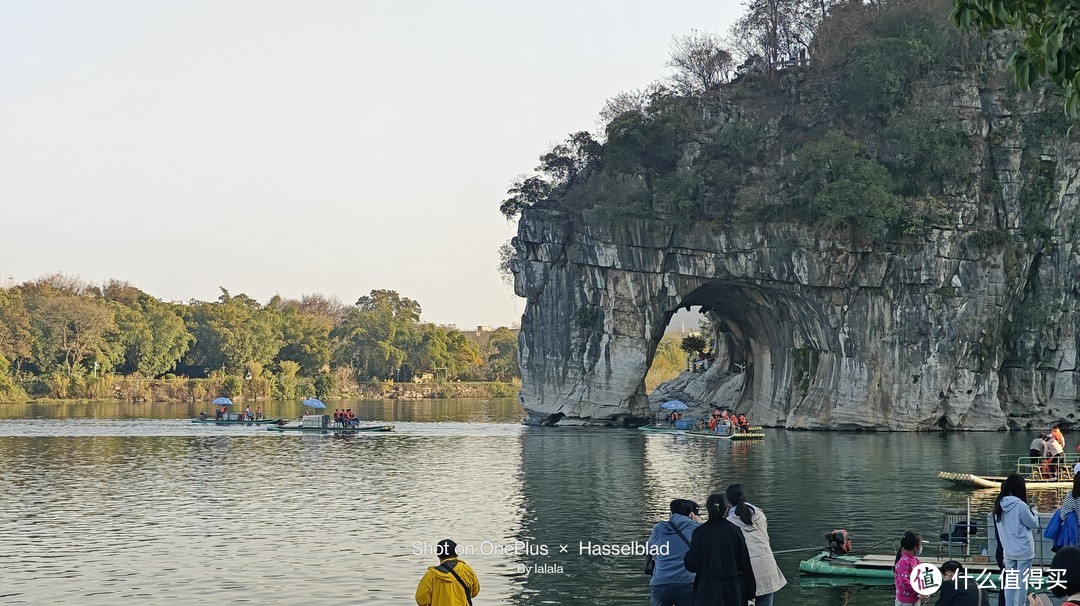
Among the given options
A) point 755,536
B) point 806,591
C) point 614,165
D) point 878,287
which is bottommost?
point 806,591

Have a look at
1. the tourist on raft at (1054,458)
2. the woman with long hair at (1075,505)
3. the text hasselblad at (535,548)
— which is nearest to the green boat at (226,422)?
the text hasselblad at (535,548)

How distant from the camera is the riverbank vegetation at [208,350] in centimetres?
11244

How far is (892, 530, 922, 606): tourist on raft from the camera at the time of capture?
1495 cm

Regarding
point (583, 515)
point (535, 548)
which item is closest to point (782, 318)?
point (583, 515)

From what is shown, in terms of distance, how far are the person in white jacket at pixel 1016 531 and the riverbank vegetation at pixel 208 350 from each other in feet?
349

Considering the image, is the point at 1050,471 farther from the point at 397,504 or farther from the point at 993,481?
the point at 397,504

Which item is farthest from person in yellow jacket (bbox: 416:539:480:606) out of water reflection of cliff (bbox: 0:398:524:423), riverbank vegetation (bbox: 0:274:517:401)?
riverbank vegetation (bbox: 0:274:517:401)

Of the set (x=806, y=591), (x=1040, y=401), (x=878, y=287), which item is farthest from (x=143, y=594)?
(x=1040, y=401)

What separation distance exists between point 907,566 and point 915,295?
180ft

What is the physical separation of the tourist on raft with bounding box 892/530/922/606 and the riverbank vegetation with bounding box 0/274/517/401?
105m

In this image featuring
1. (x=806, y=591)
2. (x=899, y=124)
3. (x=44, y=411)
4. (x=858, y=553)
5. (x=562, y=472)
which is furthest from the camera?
(x=44, y=411)

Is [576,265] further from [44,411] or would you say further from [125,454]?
[44,411]

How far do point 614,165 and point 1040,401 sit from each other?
1106 inches

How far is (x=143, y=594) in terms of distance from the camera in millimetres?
22734
